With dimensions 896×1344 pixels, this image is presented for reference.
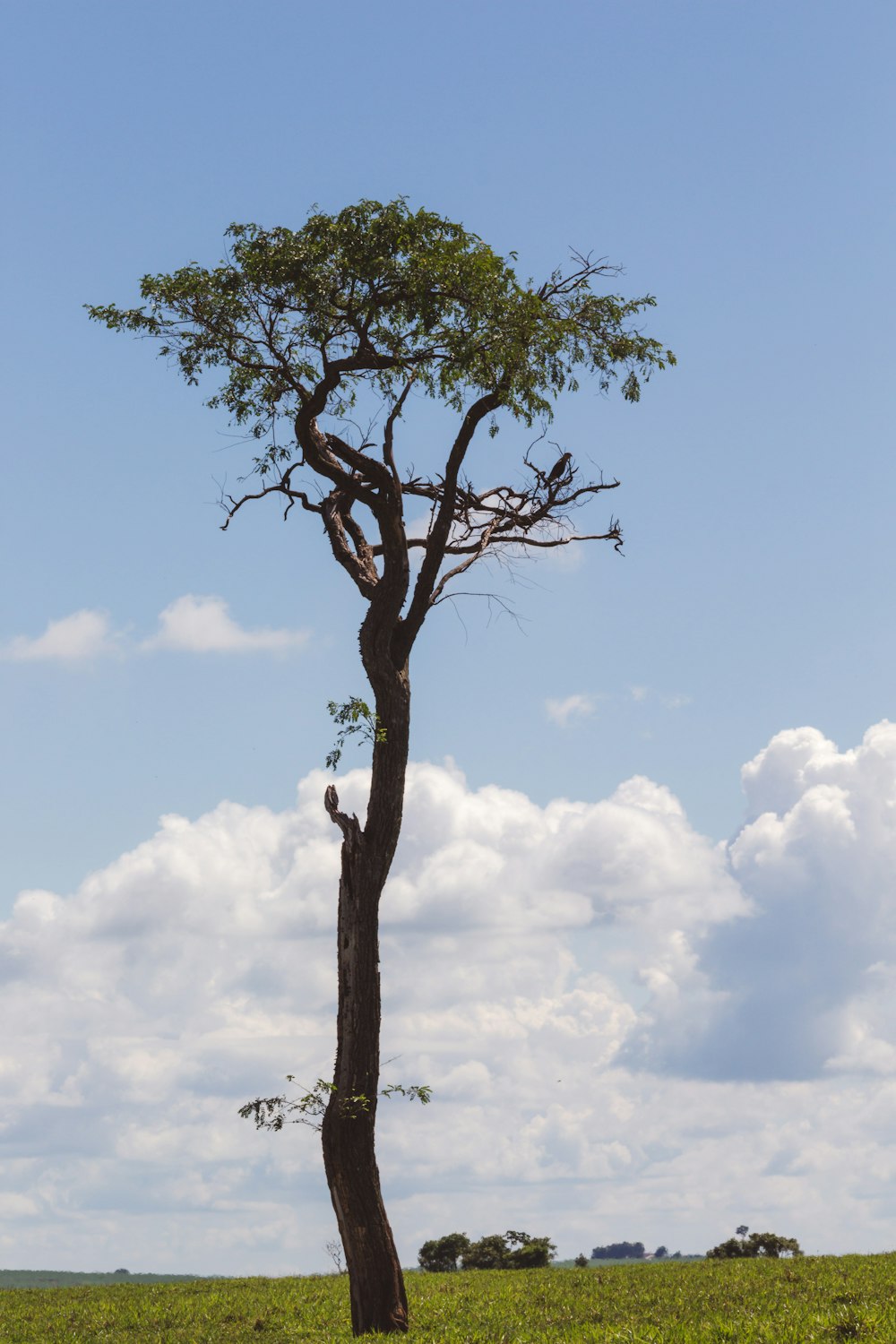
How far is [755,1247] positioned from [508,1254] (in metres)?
6.78

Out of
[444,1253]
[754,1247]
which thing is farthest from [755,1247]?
[444,1253]

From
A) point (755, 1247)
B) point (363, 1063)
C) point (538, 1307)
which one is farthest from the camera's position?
point (755, 1247)

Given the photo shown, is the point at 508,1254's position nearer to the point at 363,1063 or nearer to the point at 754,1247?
the point at 754,1247

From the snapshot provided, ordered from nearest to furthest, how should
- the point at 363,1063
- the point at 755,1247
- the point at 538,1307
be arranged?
the point at 363,1063, the point at 538,1307, the point at 755,1247

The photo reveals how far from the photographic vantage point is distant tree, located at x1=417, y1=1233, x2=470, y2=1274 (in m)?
35.2

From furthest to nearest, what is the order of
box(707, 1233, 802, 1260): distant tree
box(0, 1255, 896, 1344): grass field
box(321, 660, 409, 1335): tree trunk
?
box(707, 1233, 802, 1260): distant tree
box(321, 660, 409, 1335): tree trunk
box(0, 1255, 896, 1344): grass field

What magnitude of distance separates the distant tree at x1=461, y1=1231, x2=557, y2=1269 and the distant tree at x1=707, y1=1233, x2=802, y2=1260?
445 cm

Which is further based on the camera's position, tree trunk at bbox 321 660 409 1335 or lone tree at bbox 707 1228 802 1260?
lone tree at bbox 707 1228 802 1260

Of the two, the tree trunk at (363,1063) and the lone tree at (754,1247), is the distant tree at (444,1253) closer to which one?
the lone tree at (754,1247)

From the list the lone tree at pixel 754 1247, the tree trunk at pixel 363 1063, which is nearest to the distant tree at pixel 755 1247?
the lone tree at pixel 754 1247

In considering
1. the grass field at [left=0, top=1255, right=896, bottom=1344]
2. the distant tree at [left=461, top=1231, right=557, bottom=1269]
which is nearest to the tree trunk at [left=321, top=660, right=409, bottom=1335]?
the grass field at [left=0, top=1255, right=896, bottom=1344]

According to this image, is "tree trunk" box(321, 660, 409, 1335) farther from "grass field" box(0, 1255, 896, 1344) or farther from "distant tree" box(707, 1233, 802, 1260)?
"distant tree" box(707, 1233, 802, 1260)

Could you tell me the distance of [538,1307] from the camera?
68.3 feet

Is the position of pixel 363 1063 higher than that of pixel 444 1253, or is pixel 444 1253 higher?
pixel 363 1063
